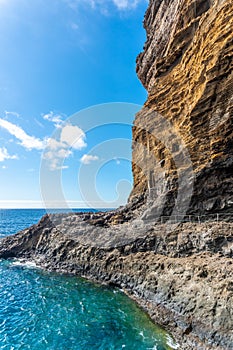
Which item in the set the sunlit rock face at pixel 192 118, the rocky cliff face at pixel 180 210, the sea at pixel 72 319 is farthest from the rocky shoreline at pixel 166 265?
the sunlit rock face at pixel 192 118

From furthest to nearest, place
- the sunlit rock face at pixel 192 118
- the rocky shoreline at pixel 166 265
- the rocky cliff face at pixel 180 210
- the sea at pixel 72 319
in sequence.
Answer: the sunlit rock face at pixel 192 118 → the rocky cliff face at pixel 180 210 → the sea at pixel 72 319 → the rocky shoreline at pixel 166 265

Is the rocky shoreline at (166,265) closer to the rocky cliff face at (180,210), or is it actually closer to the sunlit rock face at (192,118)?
the rocky cliff face at (180,210)

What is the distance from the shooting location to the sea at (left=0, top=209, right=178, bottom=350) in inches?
496

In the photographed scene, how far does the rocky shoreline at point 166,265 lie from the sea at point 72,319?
124 cm

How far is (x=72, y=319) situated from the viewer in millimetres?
15289

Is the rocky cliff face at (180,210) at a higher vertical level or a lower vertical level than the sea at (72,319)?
higher

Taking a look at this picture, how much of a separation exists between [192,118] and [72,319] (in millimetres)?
21240

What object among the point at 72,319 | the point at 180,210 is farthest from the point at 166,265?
the point at 72,319

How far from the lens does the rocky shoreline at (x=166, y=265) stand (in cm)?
1238

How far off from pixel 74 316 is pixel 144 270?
6.90m

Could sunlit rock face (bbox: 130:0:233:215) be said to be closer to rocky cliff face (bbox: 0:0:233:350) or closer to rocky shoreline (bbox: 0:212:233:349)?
rocky cliff face (bbox: 0:0:233:350)

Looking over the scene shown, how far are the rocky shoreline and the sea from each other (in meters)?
1.24

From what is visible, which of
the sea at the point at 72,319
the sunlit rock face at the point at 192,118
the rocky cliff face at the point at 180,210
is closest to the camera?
the sea at the point at 72,319

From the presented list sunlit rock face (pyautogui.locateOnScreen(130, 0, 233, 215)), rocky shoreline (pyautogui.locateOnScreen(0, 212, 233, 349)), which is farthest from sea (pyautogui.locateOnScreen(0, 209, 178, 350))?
sunlit rock face (pyautogui.locateOnScreen(130, 0, 233, 215))
